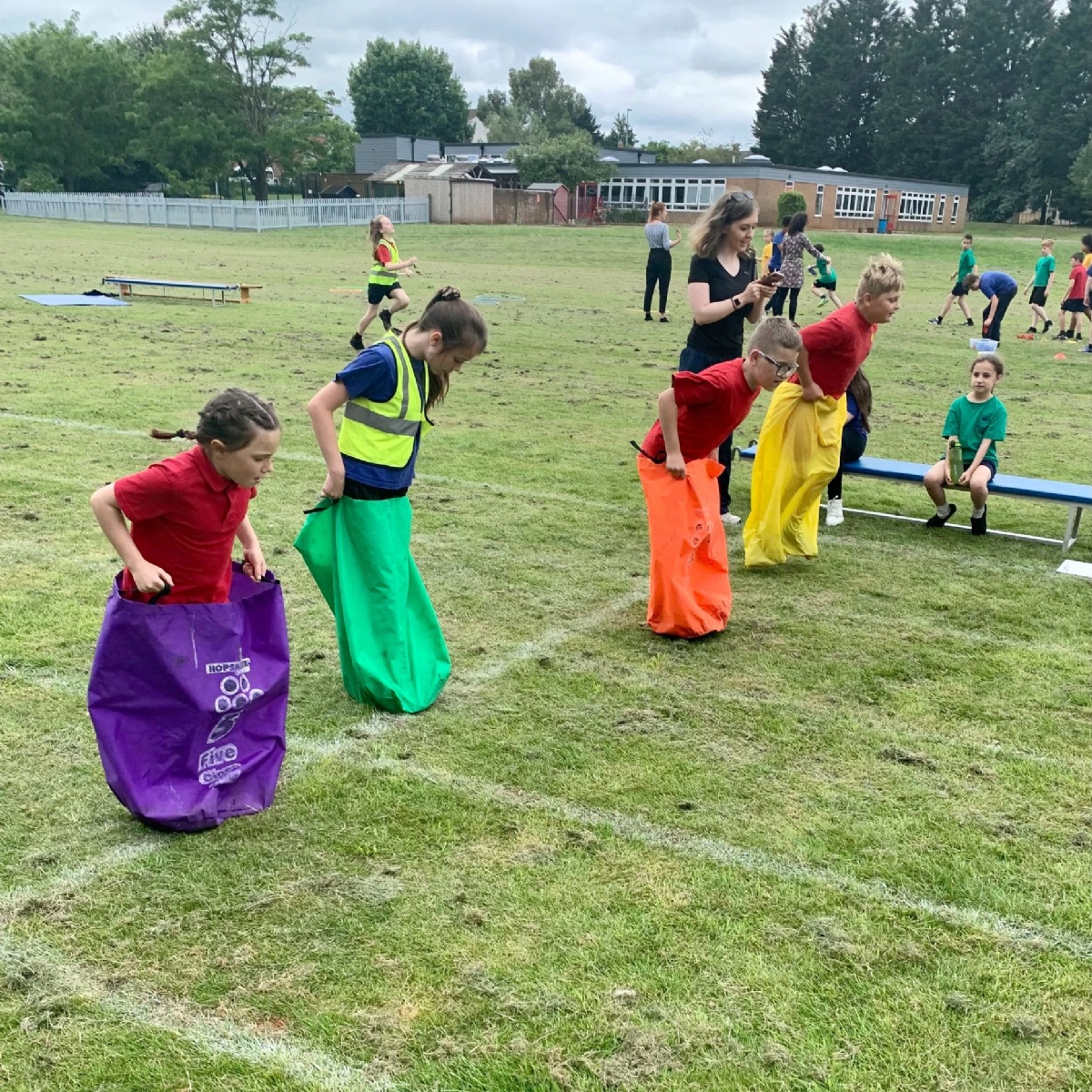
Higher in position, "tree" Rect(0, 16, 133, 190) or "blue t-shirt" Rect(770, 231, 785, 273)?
"tree" Rect(0, 16, 133, 190)

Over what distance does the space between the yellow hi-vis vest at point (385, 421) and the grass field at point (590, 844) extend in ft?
3.74

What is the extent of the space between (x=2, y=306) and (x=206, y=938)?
58.6 ft

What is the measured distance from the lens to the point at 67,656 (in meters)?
5.06

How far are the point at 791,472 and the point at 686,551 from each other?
1420 millimetres

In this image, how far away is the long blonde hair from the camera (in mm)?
6438

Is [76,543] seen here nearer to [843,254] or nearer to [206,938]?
[206,938]

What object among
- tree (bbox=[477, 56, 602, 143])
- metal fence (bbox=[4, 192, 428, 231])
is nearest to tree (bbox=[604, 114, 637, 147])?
tree (bbox=[477, 56, 602, 143])

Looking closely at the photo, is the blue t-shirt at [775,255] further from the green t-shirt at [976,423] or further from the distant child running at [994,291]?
the green t-shirt at [976,423]

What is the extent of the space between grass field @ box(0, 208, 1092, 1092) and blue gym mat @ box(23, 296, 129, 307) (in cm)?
1255

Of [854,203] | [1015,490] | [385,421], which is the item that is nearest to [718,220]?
[1015,490]

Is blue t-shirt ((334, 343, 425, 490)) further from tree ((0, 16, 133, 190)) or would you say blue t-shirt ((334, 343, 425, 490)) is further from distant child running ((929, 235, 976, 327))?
tree ((0, 16, 133, 190))

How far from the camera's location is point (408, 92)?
370 feet

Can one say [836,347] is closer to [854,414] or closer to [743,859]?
[854,414]

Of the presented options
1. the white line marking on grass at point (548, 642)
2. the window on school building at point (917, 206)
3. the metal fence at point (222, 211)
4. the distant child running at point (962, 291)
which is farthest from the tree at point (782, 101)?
the white line marking on grass at point (548, 642)
